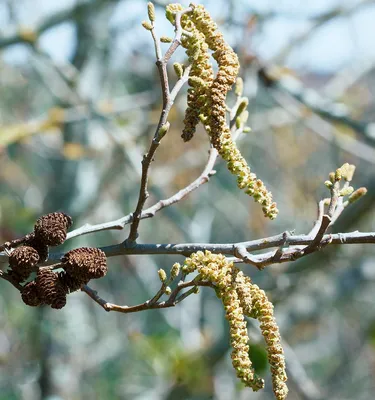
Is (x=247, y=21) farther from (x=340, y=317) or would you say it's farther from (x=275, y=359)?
(x=340, y=317)

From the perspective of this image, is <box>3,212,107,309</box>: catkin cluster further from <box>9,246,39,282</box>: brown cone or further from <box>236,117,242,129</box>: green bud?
<box>236,117,242,129</box>: green bud

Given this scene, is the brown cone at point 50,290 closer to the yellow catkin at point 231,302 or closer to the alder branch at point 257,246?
the alder branch at point 257,246

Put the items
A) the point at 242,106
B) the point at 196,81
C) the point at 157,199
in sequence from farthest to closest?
the point at 157,199 → the point at 242,106 → the point at 196,81

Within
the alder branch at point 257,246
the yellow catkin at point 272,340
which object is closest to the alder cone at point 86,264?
the alder branch at point 257,246

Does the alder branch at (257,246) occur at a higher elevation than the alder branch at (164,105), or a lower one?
lower

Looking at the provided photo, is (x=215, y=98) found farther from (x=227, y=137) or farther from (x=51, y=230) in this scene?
(x=51, y=230)

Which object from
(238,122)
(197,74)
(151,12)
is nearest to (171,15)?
(151,12)

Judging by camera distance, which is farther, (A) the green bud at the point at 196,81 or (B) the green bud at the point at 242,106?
(B) the green bud at the point at 242,106
